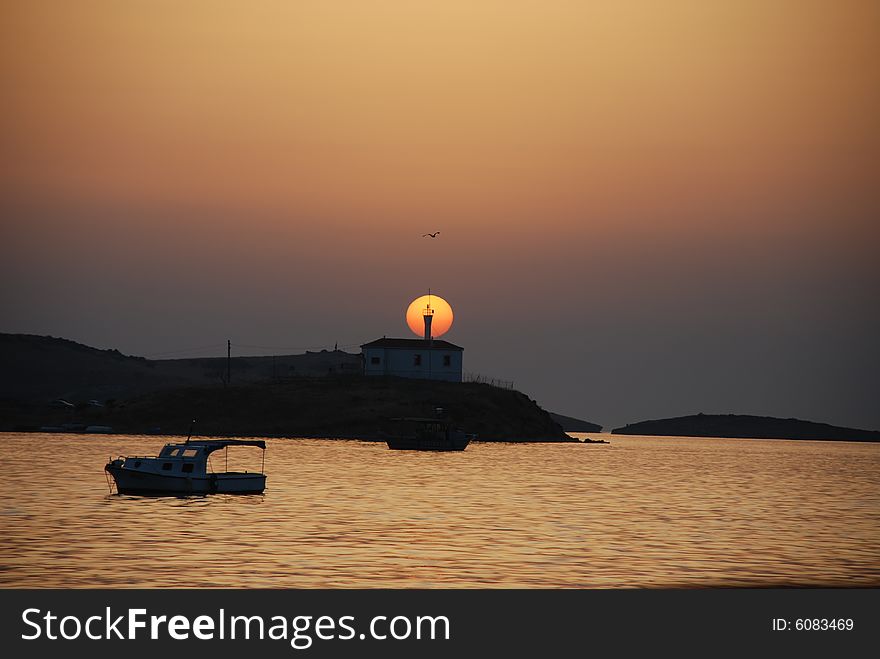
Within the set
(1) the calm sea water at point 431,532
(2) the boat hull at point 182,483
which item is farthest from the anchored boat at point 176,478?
(1) the calm sea water at point 431,532

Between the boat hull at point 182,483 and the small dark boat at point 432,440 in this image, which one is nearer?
the boat hull at point 182,483

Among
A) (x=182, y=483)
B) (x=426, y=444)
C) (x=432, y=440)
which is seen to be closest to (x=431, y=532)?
(x=182, y=483)

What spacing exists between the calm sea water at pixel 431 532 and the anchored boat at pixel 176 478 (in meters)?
0.90

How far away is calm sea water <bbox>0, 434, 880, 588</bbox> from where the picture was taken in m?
44.7

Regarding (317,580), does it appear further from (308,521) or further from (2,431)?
(2,431)

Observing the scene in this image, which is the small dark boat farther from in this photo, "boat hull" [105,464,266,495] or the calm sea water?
"boat hull" [105,464,266,495]

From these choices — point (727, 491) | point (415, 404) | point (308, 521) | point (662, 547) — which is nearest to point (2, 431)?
point (415, 404)

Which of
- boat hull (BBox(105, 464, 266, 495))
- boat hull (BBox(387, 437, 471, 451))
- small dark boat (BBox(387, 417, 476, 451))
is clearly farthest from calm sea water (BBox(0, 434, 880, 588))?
small dark boat (BBox(387, 417, 476, 451))

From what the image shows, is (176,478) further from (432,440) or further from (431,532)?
(432,440)

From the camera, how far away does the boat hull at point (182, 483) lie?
79.1 meters

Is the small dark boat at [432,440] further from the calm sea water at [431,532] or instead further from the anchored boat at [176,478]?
the anchored boat at [176,478]

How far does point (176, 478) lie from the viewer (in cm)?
7981
